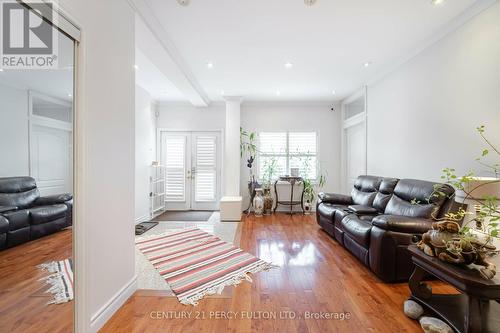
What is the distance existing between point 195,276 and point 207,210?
3.56m

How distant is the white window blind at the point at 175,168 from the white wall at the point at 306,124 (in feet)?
5.11

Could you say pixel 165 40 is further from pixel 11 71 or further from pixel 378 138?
pixel 378 138

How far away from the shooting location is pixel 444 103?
9.31ft

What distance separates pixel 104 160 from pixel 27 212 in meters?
0.55

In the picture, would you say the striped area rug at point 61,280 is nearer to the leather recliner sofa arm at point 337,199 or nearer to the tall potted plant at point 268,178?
the leather recliner sofa arm at point 337,199

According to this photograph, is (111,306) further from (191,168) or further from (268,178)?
(268,178)

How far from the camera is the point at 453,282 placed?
160cm

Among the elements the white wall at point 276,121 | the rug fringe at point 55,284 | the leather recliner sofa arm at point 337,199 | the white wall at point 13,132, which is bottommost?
the rug fringe at point 55,284

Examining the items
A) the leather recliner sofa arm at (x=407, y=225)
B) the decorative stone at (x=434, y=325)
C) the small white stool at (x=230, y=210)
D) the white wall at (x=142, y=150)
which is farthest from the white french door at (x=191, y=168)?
the decorative stone at (x=434, y=325)

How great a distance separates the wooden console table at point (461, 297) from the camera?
149 centimetres

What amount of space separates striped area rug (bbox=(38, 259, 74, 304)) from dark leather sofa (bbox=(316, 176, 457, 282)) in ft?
8.82

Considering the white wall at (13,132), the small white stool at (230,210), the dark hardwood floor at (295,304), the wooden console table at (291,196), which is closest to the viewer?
the white wall at (13,132)

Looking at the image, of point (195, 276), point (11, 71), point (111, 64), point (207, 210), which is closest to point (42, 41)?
point (11, 71)

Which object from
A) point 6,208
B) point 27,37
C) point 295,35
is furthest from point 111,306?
point 295,35
